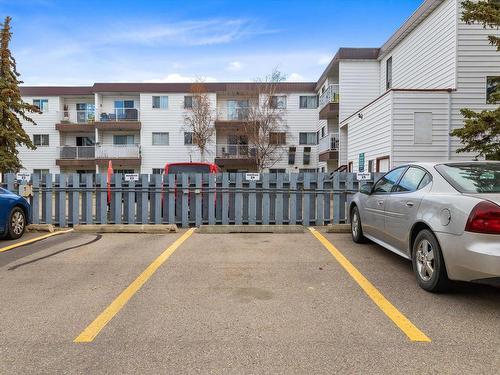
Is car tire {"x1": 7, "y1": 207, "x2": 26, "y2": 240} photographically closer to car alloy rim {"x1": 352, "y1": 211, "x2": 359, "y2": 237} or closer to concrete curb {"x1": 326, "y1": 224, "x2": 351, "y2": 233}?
concrete curb {"x1": 326, "y1": 224, "x2": 351, "y2": 233}

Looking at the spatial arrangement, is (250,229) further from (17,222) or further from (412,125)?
(412,125)

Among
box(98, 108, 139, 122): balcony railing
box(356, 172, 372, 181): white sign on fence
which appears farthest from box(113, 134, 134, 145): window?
box(356, 172, 372, 181): white sign on fence

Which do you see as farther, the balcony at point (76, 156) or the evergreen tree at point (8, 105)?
the balcony at point (76, 156)

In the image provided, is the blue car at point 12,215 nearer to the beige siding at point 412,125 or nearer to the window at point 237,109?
the beige siding at point 412,125

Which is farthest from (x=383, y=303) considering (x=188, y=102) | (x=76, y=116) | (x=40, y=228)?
(x=76, y=116)

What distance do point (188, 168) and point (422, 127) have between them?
898 centimetres

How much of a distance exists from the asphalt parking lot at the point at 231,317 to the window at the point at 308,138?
26885mm

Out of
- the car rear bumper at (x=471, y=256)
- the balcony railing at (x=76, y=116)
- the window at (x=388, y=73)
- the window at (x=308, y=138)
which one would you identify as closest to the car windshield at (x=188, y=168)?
the car rear bumper at (x=471, y=256)

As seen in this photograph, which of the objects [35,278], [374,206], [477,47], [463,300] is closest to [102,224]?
[35,278]

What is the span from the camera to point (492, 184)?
430cm

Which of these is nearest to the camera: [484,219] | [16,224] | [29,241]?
[484,219]

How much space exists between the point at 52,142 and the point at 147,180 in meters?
28.6

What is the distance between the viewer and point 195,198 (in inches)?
369

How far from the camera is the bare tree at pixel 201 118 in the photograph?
30.9m
